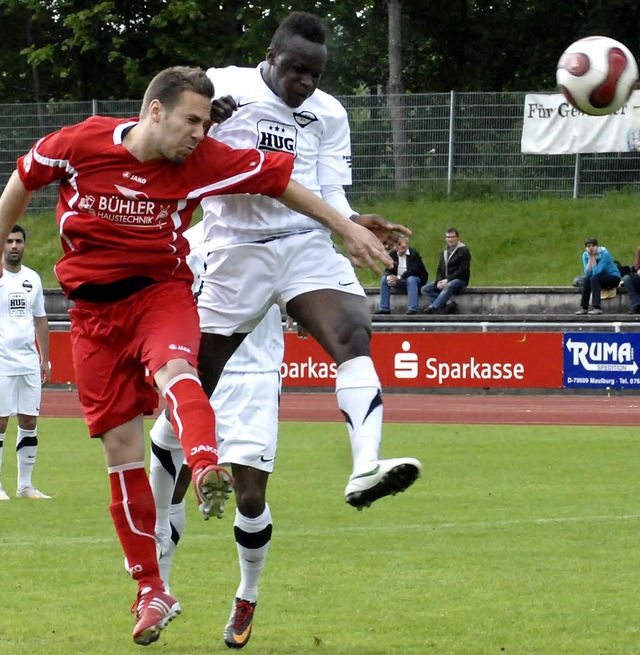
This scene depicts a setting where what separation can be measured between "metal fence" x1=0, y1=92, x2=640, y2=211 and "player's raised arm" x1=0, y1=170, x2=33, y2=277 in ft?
69.4

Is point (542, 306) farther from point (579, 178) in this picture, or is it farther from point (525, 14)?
point (525, 14)

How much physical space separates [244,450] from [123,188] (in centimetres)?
161

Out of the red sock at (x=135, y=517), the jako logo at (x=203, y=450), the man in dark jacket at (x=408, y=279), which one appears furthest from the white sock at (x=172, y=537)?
the man in dark jacket at (x=408, y=279)

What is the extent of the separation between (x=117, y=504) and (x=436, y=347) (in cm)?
1710

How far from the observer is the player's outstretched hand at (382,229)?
604cm

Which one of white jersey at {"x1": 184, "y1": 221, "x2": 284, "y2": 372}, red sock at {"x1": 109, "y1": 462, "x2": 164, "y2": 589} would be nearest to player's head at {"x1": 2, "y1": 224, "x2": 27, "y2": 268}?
white jersey at {"x1": 184, "y1": 221, "x2": 284, "y2": 372}

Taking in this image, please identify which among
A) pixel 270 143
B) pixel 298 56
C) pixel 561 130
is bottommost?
pixel 561 130

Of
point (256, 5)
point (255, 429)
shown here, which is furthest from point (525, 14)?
point (255, 429)

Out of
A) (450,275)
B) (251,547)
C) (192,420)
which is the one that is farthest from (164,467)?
(450,275)

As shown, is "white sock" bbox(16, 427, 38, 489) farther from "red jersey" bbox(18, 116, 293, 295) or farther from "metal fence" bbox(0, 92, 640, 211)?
"metal fence" bbox(0, 92, 640, 211)

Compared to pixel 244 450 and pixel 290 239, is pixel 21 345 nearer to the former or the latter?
pixel 244 450

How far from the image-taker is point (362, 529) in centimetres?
1009

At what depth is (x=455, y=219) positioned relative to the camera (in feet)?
96.8

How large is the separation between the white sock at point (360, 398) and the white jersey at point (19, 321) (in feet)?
24.3
